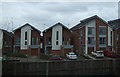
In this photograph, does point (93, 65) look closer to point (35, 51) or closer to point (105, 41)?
point (105, 41)

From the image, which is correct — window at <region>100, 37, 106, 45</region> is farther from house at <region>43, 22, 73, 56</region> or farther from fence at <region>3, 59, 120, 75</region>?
fence at <region>3, 59, 120, 75</region>

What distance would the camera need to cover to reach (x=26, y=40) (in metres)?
37.6

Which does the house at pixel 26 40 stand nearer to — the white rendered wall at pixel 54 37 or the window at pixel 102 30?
the white rendered wall at pixel 54 37

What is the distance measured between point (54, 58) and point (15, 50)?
44.0 ft

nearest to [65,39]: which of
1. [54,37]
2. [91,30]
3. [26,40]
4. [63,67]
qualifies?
[54,37]

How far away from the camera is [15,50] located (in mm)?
38406

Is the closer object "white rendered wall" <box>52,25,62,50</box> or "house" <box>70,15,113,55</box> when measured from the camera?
"white rendered wall" <box>52,25,62,50</box>

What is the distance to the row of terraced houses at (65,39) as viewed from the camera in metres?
37.4

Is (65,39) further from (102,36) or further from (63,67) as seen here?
(63,67)

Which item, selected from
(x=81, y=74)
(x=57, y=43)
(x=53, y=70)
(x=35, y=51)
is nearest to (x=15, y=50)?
(x=35, y=51)

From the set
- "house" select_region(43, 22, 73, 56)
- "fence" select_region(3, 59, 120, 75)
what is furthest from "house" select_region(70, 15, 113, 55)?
"fence" select_region(3, 59, 120, 75)

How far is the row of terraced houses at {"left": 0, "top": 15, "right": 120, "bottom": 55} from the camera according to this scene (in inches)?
1474

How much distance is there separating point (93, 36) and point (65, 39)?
707 centimetres

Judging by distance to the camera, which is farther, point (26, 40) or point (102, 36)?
point (102, 36)
